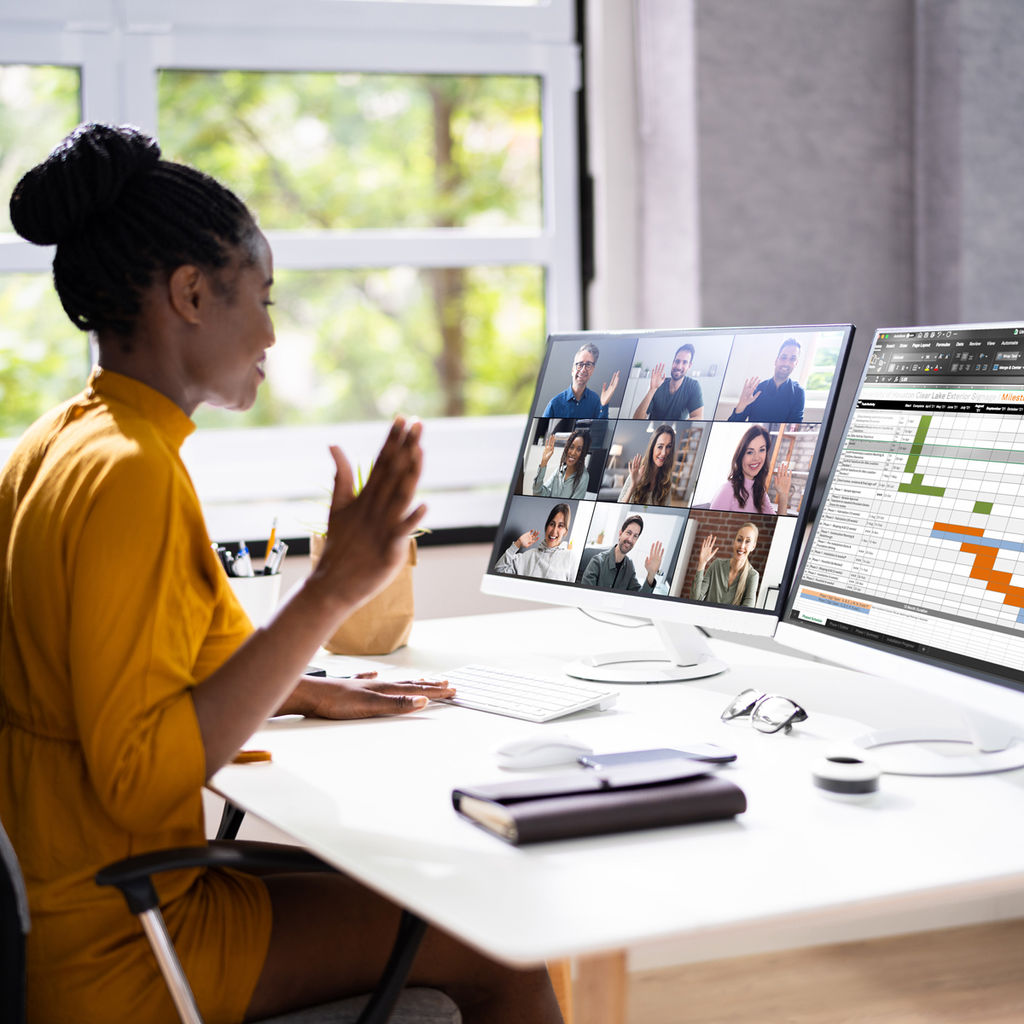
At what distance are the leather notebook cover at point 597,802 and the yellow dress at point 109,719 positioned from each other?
0.27 metres

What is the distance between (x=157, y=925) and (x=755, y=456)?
0.95m

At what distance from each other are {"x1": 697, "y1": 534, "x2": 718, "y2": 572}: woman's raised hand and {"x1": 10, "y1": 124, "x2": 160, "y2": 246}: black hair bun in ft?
2.76

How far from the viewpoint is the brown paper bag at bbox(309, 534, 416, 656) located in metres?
1.89

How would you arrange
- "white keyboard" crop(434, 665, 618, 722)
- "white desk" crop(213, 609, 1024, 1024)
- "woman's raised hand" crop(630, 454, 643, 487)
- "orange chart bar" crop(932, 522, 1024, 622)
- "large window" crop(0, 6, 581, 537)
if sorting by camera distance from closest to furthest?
"white desk" crop(213, 609, 1024, 1024) → "orange chart bar" crop(932, 522, 1024, 622) → "white keyboard" crop(434, 665, 618, 722) → "woman's raised hand" crop(630, 454, 643, 487) → "large window" crop(0, 6, 581, 537)

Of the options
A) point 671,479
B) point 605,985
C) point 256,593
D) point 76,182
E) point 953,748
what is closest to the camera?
point 605,985

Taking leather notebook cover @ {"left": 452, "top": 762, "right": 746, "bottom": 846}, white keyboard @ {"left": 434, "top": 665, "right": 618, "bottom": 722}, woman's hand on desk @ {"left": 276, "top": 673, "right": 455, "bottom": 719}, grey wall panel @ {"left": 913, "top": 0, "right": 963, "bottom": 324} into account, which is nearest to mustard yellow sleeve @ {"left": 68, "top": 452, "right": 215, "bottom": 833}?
leather notebook cover @ {"left": 452, "top": 762, "right": 746, "bottom": 846}

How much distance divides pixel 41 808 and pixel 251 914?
230 mm

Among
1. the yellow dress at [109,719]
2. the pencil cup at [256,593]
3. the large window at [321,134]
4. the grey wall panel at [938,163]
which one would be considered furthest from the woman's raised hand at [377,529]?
the grey wall panel at [938,163]

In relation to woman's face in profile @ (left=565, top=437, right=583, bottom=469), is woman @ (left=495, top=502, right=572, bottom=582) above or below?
below

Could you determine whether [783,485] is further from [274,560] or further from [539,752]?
[274,560]

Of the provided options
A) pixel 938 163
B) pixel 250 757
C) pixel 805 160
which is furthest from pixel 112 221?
pixel 938 163

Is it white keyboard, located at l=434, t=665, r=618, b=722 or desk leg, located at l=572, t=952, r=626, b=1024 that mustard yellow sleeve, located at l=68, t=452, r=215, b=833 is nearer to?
desk leg, located at l=572, t=952, r=626, b=1024

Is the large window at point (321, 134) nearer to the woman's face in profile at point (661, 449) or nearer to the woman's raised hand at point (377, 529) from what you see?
the woman's face in profile at point (661, 449)

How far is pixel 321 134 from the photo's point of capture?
326cm
